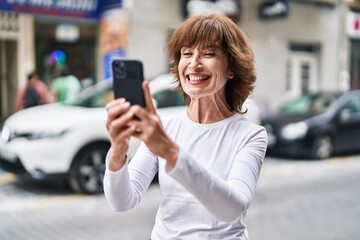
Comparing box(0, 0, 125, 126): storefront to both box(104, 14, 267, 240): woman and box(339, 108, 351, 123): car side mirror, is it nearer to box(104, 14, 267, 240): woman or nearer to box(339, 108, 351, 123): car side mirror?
box(339, 108, 351, 123): car side mirror

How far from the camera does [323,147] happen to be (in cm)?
1091

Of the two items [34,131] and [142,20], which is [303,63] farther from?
[34,131]

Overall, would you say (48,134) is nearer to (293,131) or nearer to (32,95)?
(32,95)

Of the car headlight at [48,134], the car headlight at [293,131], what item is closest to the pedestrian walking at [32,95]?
the car headlight at [48,134]

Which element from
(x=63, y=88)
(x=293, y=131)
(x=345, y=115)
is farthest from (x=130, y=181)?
(x=345, y=115)

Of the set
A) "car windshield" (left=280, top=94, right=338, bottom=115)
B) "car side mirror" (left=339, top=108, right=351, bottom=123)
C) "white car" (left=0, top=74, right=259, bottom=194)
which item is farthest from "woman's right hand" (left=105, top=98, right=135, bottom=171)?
"car side mirror" (left=339, top=108, right=351, bottom=123)

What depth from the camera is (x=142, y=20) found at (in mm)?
14227

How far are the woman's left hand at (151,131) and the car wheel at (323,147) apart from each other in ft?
32.1

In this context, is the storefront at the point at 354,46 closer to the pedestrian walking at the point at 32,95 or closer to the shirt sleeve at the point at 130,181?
the pedestrian walking at the point at 32,95

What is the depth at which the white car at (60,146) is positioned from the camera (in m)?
7.00

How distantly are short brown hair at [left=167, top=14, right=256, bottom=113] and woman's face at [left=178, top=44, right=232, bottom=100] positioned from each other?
0.03m

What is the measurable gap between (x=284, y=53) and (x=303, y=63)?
5.28 feet

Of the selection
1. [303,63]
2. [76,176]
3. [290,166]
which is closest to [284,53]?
[303,63]

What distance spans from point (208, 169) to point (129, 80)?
1.40ft
